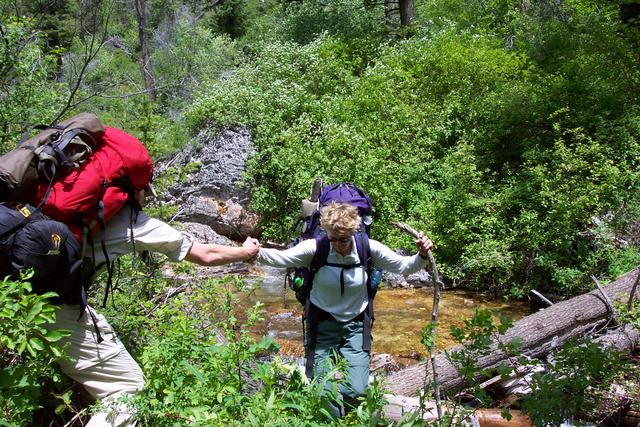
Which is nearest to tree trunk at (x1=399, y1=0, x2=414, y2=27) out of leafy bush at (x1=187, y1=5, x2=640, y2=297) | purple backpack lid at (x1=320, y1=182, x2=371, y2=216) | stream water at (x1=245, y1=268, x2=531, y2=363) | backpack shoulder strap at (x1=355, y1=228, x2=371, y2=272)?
leafy bush at (x1=187, y1=5, x2=640, y2=297)

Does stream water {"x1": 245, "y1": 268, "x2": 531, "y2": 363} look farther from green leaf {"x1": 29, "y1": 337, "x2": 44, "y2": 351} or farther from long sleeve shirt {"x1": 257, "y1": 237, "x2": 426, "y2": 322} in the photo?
green leaf {"x1": 29, "y1": 337, "x2": 44, "y2": 351}

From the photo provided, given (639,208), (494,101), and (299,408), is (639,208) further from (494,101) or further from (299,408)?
(299,408)

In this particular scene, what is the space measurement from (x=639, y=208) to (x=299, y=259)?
6843 millimetres

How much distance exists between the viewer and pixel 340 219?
3.83 meters

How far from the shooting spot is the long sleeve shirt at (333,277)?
3.92 m

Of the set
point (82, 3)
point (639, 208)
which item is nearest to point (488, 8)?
point (639, 208)

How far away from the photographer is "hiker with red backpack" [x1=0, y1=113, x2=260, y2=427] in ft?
8.46

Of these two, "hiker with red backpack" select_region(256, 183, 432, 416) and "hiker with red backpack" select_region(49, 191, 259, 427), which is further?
"hiker with red backpack" select_region(256, 183, 432, 416)

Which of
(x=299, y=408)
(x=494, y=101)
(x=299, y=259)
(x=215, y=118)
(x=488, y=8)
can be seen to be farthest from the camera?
(x=488, y=8)

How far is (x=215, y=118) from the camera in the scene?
13891mm

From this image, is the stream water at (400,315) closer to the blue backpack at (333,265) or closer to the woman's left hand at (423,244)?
the blue backpack at (333,265)

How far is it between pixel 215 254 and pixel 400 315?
5798 millimetres

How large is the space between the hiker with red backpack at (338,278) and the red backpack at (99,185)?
1.24 meters

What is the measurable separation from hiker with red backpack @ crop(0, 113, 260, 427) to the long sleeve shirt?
795 mm
